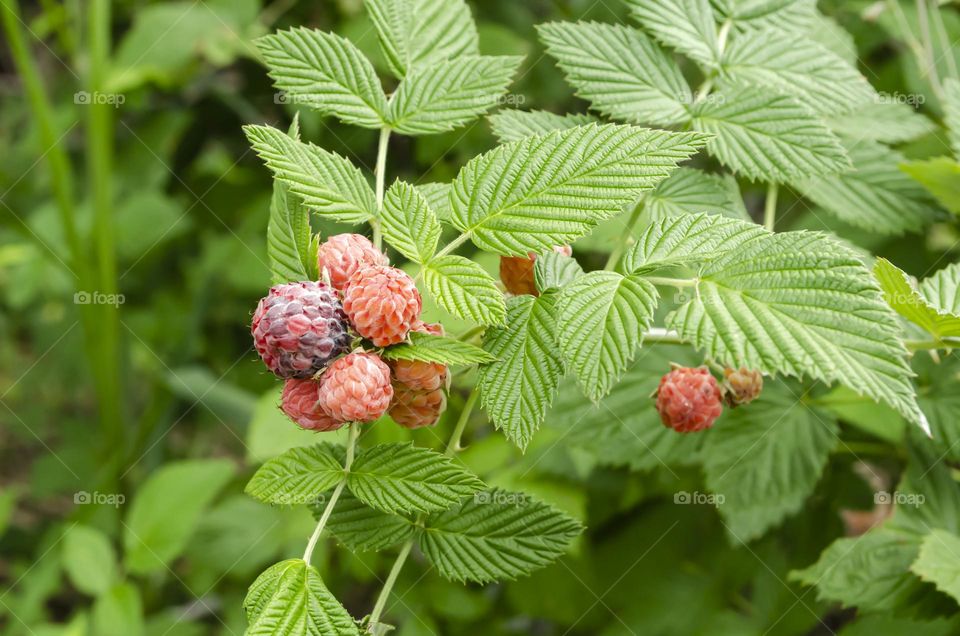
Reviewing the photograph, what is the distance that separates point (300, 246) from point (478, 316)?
0.63 feet

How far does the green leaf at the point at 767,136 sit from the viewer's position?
36.5 inches

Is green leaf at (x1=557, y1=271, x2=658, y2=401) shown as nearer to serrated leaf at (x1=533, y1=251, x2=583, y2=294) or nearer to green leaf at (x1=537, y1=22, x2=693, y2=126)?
serrated leaf at (x1=533, y1=251, x2=583, y2=294)

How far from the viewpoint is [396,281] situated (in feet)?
2.37

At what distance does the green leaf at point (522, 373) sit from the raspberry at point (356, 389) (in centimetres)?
9

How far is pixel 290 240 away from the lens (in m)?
0.82

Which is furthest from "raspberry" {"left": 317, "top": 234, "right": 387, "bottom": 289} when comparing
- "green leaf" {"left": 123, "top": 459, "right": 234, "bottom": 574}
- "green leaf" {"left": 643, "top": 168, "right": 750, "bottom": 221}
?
"green leaf" {"left": 123, "top": 459, "right": 234, "bottom": 574}

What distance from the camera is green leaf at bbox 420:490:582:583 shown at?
83 centimetres

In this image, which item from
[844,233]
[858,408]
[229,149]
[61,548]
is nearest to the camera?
[858,408]

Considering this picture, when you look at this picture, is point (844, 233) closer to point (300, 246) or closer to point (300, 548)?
point (300, 246)

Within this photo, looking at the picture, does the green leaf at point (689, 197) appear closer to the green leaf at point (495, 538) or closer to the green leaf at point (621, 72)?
the green leaf at point (621, 72)

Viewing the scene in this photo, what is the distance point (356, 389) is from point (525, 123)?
0.42 meters

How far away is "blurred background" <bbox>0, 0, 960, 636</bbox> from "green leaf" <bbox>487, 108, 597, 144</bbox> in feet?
1.18

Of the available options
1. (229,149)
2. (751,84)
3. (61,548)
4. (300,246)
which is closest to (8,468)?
(61,548)

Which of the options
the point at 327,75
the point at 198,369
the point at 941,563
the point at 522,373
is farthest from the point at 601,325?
the point at 198,369
